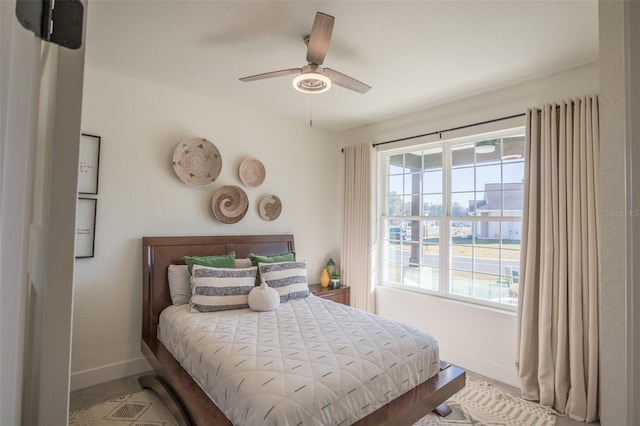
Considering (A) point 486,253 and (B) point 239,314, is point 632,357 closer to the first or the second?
(B) point 239,314

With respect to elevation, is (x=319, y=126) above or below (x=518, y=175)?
above

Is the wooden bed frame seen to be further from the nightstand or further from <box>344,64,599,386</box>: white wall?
<box>344,64,599,386</box>: white wall

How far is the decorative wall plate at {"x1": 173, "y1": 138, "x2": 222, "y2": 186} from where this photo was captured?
2.98 m

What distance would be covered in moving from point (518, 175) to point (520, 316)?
4.03 feet

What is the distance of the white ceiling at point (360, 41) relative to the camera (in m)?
1.84

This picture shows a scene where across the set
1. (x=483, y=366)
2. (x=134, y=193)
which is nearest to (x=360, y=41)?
(x=134, y=193)

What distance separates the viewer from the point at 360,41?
2164mm

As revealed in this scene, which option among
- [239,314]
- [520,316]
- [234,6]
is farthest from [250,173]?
[520,316]

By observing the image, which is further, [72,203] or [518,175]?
[518,175]

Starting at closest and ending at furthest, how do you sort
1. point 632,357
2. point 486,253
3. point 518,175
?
point 632,357 → point 518,175 → point 486,253

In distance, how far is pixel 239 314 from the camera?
2.53m

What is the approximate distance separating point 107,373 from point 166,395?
100 cm

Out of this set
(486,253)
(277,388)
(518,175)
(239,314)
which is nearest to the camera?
(277,388)

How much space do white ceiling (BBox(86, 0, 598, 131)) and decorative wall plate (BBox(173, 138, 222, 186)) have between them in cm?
52
